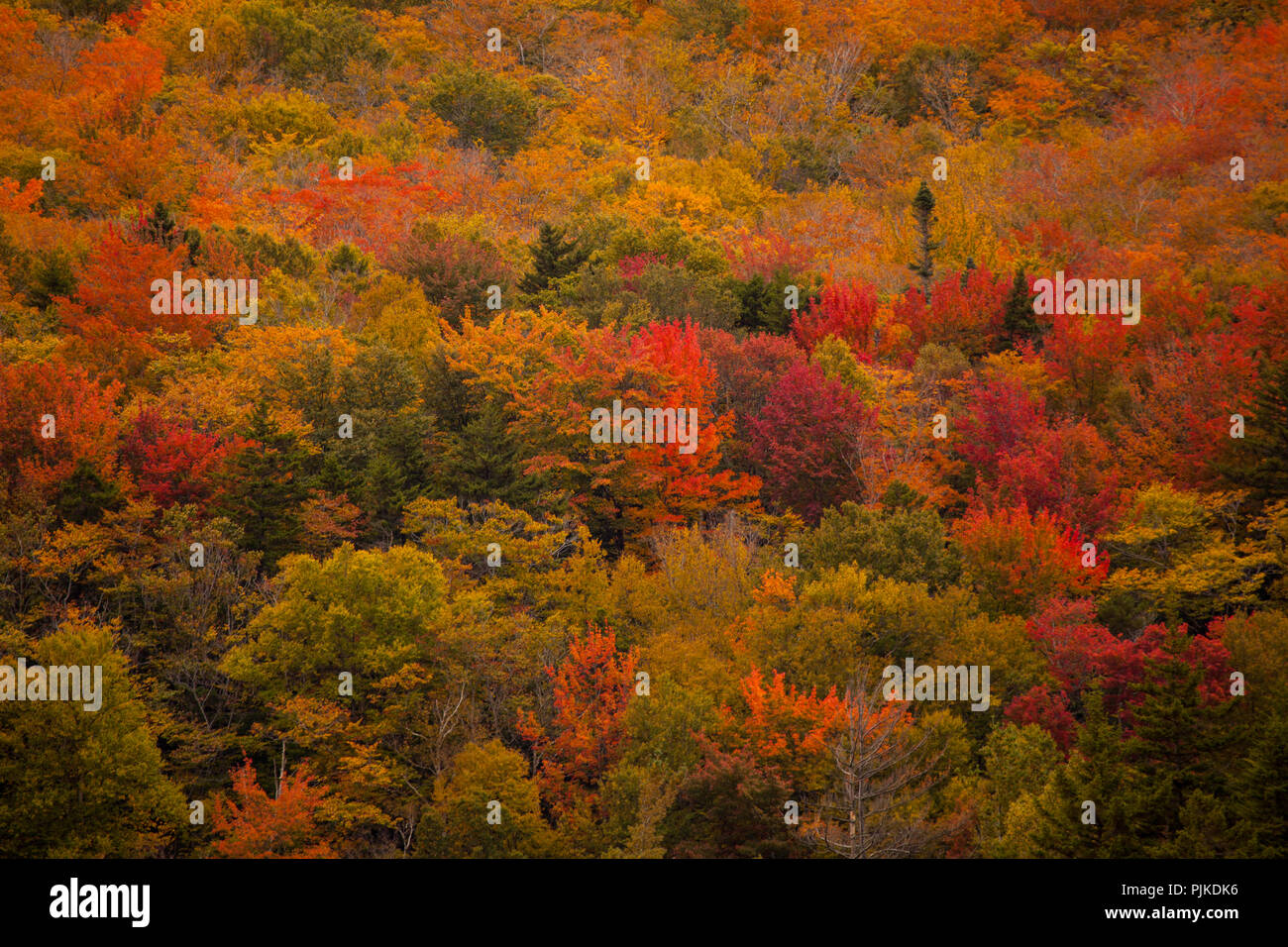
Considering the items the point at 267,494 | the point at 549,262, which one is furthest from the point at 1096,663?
the point at 549,262

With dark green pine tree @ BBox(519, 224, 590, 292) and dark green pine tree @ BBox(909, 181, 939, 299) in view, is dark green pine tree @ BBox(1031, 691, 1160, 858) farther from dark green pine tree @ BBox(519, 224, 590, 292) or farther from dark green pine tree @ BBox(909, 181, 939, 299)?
dark green pine tree @ BBox(909, 181, 939, 299)

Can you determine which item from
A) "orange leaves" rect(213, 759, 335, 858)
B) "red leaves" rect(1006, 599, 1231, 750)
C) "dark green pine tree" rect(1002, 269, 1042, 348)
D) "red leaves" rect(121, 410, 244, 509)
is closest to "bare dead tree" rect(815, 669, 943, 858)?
"red leaves" rect(1006, 599, 1231, 750)

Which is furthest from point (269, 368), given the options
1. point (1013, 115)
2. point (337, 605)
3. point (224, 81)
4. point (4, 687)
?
point (1013, 115)

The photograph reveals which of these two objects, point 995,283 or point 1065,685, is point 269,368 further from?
point 995,283

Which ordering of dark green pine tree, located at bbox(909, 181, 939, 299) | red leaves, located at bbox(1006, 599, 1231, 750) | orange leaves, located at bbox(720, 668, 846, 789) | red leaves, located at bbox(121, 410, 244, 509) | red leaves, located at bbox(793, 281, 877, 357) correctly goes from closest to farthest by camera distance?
orange leaves, located at bbox(720, 668, 846, 789) < red leaves, located at bbox(1006, 599, 1231, 750) < red leaves, located at bbox(121, 410, 244, 509) < red leaves, located at bbox(793, 281, 877, 357) < dark green pine tree, located at bbox(909, 181, 939, 299)

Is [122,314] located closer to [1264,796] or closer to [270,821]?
[270,821]
